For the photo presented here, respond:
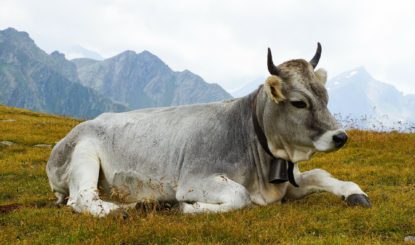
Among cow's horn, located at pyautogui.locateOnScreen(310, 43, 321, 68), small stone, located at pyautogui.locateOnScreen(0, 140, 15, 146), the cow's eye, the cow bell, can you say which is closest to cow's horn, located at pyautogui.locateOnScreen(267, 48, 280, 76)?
the cow's eye

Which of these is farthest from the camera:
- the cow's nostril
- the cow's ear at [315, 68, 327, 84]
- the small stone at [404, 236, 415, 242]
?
the cow's ear at [315, 68, 327, 84]

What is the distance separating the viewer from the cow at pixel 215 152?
309 inches

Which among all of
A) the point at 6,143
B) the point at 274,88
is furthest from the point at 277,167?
the point at 6,143

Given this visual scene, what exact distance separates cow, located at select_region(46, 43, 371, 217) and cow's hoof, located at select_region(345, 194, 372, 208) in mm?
17

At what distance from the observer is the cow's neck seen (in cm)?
806

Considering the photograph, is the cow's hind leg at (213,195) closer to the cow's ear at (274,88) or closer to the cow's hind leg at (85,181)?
the cow's hind leg at (85,181)

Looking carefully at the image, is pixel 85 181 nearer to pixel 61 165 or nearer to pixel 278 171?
pixel 61 165

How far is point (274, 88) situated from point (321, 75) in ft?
3.77

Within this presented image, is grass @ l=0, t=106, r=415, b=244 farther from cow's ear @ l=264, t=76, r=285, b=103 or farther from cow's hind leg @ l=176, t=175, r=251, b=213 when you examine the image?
cow's ear @ l=264, t=76, r=285, b=103

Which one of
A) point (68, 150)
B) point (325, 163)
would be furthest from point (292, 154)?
point (325, 163)

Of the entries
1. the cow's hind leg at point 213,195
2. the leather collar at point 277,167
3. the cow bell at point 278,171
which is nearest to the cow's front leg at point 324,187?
the leather collar at point 277,167

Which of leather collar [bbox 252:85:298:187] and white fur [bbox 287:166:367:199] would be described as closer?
leather collar [bbox 252:85:298:187]

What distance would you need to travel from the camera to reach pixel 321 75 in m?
8.54

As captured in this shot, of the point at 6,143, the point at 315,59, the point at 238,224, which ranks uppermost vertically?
the point at 315,59
